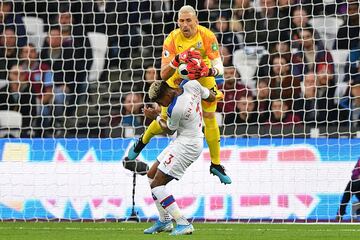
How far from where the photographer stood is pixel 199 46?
11.4m

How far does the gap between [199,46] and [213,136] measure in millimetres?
1037

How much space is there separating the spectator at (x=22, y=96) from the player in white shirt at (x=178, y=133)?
5.11 m

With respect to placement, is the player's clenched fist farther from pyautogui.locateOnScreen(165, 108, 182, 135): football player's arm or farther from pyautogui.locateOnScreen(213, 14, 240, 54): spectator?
pyautogui.locateOnScreen(213, 14, 240, 54): spectator

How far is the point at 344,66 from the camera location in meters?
14.8

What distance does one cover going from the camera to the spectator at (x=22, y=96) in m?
15.3

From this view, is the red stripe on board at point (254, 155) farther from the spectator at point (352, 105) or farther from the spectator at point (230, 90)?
the spectator at point (352, 105)

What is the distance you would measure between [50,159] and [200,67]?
3988 mm

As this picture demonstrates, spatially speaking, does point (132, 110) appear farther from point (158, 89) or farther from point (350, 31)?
point (158, 89)

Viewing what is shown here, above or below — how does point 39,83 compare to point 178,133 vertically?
above

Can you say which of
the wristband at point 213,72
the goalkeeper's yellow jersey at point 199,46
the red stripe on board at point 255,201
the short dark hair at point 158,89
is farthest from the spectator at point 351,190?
the short dark hair at point 158,89

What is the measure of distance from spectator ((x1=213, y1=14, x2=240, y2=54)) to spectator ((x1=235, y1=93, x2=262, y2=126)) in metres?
1.04

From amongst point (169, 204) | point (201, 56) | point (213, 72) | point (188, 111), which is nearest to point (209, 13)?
point (201, 56)

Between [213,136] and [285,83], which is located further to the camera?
[285,83]

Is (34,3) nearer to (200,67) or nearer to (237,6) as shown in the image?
(237,6)
